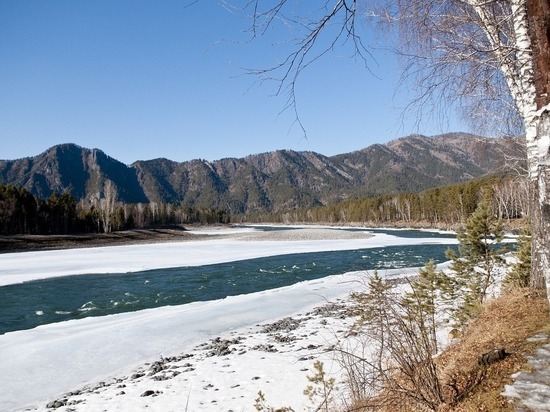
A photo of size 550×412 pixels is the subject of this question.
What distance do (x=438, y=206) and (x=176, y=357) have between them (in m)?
106

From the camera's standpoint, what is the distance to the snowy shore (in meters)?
7.68

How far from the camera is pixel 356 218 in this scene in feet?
504

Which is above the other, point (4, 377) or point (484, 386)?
point (484, 386)

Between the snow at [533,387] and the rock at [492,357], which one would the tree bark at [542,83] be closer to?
the snow at [533,387]

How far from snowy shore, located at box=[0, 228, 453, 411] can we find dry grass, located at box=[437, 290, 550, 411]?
4.82 feet

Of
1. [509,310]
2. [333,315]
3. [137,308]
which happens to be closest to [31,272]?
[137,308]

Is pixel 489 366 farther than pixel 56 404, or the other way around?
pixel 56 404

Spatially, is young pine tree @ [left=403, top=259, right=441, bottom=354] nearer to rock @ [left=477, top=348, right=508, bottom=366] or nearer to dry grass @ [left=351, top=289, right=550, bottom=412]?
dry grass @ [left=351, top=289, right=550, bottom=412]

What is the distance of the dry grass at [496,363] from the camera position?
10.2ft

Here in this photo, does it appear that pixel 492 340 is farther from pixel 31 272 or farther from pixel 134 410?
pixel 31 272

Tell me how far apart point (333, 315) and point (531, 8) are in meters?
13.5

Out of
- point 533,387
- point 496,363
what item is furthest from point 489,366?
point 533,387

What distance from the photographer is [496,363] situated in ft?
11.8

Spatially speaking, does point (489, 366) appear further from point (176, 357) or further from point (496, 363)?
point (176, 357)
